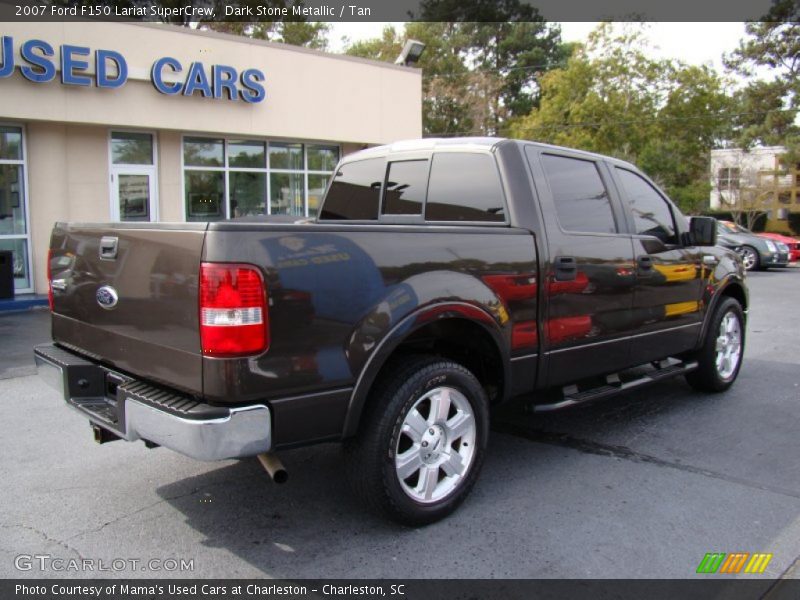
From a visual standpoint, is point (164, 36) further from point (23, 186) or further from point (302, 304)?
point (302, 304)

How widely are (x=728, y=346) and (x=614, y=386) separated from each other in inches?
76.3

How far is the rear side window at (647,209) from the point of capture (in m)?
5.06

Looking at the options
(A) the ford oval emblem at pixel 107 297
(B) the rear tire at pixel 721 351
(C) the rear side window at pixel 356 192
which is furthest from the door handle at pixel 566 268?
(A) the ford oval emblem at pixel 107 297

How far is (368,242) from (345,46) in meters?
42.5

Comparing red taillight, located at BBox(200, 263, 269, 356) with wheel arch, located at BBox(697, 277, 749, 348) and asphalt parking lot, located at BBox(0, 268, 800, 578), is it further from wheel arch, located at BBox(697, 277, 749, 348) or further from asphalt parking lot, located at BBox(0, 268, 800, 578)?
wheel arch, located at BBox(697, 277, 749, 348)

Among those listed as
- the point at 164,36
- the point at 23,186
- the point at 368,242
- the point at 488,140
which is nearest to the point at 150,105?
the point at 164,36

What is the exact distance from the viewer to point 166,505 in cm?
380

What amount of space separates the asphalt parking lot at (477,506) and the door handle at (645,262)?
1197 mm

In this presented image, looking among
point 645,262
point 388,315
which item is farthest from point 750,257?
point 388,315

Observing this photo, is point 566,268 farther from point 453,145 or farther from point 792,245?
point 792,245

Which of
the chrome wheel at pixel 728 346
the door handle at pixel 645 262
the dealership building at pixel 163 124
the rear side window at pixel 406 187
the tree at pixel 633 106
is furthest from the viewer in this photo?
the tree at pixel 633 106

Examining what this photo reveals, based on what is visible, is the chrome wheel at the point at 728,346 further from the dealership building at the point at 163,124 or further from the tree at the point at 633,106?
the tree at the point at 633,106

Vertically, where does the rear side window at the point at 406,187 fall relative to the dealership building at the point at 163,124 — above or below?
below
